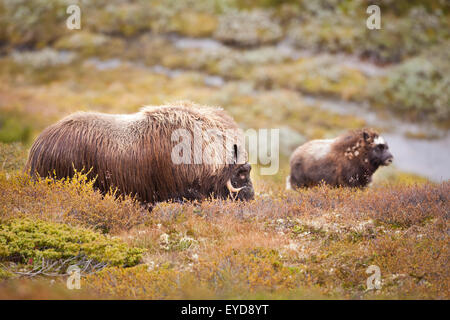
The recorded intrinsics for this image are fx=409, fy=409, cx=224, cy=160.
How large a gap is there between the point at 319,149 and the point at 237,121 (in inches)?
377

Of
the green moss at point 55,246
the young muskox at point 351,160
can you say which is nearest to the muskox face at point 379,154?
the young muskox at point 351,160

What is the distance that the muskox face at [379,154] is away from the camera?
30.1ft

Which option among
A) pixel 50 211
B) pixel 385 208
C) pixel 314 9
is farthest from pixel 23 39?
pixel 385 208

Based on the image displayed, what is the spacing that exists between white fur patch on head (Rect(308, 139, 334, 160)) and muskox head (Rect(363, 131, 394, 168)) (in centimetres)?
94

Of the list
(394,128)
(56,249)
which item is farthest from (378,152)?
(394,128)

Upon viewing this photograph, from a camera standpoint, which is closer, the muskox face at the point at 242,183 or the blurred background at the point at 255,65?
the muskox face at the point at 242,183

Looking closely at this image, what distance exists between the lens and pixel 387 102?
69.2 feet

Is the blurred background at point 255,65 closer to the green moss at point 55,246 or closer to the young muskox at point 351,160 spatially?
the young muskox at point 351,160

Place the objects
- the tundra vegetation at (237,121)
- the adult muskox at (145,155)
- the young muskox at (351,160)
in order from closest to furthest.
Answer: the tundra vegetation at (237,121), the adult muskox at (145,155), the young muskox at (351,160)

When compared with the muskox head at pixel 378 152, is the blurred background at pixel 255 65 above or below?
above

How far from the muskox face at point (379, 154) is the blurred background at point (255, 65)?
18.4ft

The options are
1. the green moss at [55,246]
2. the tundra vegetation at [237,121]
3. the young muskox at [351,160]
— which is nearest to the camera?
the tundra vegetation at [237,121]

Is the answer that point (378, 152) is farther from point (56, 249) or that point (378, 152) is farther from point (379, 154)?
point (56, 249)
